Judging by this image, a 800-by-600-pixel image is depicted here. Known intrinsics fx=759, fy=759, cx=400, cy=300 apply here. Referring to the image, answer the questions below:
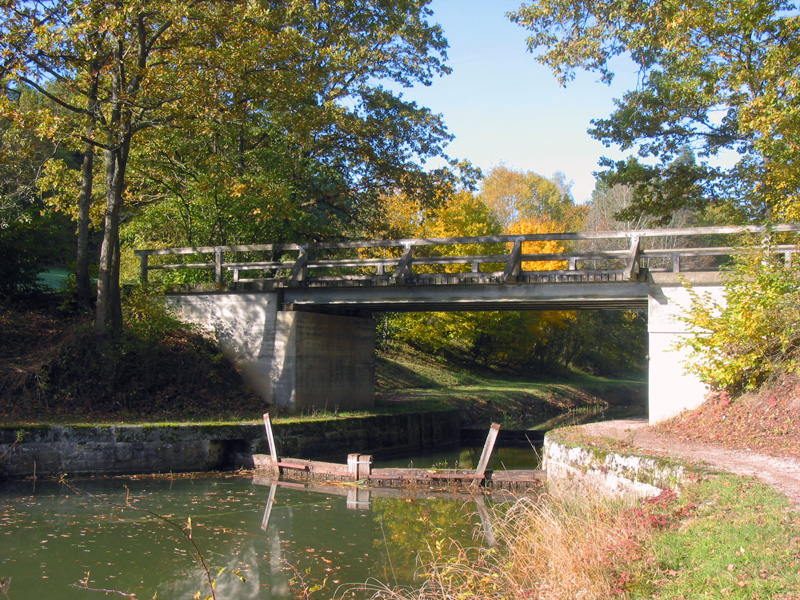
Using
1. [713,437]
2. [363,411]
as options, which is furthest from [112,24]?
[713,437]

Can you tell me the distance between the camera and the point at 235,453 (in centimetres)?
1725

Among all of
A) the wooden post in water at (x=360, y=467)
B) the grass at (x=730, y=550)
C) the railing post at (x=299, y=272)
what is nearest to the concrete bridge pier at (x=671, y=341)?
the wooden post in water at (x=360, y=467)

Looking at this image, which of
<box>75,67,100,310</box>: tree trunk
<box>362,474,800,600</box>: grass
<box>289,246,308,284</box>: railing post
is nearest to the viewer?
<box>362,474,800,600</box>: grass

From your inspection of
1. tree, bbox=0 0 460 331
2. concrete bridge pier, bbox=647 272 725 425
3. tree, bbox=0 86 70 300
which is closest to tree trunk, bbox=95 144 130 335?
tree, bbox=0 0 460 331

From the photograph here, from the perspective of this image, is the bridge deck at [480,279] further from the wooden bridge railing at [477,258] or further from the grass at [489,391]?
the grass at [489,391]

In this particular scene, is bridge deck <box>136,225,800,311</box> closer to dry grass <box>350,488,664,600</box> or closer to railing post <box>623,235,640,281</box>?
railing post <box>623,235,640,281</box>

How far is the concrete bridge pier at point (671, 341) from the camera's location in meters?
15.9

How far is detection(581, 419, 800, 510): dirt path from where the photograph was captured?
9.02 metres

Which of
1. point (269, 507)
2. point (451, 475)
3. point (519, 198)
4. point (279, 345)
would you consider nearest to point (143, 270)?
point (279, 345)

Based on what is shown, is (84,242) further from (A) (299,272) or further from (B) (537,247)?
(B) (537,247)

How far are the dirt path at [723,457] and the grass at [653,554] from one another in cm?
77

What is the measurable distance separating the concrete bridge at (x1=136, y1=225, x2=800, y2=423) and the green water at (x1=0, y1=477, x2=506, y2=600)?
551 centimetres

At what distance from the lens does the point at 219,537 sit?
427 inches

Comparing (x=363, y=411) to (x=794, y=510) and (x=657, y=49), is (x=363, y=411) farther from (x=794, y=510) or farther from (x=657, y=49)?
(x=794, y=510)
